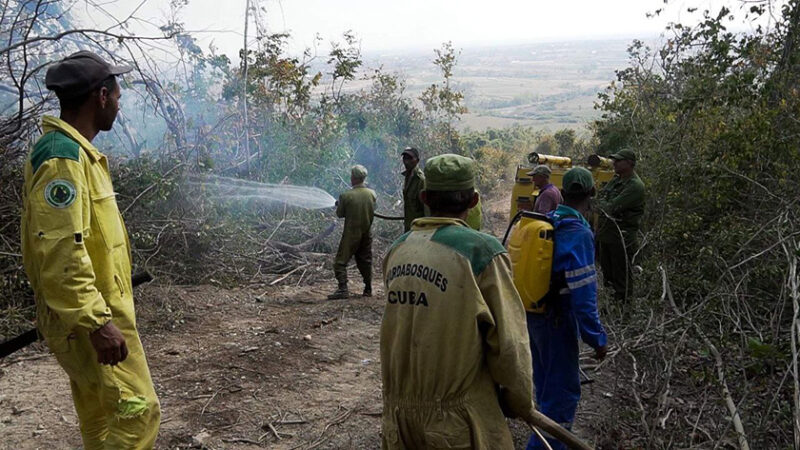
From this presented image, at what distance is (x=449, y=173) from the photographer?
2268mm

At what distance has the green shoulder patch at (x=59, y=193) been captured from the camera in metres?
2.24

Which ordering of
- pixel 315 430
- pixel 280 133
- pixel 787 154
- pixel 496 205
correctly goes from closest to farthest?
pixel 315 430, pixel 787 154, pixel 280 133, pixel 496 205

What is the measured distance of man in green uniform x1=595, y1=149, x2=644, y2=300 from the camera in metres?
6.50

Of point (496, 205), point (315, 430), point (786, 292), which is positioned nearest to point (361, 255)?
point (315, 430)

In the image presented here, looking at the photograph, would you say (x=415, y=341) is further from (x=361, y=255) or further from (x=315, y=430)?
(x=361, y=255)

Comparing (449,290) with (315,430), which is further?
(315,430)

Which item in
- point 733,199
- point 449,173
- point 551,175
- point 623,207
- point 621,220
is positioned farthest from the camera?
point 551,175

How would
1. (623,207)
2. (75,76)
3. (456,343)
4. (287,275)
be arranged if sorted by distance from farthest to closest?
(287,275), (623,207), (75,76), (456,343)

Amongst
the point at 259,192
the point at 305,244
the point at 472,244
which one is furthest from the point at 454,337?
the point at 259,192

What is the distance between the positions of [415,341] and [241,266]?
6.65 meters

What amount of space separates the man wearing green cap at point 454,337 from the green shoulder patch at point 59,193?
3.88 feet

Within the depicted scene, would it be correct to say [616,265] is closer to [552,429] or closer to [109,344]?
[552,429]

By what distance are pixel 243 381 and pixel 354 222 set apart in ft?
9.81

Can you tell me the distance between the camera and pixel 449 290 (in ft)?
7.04
